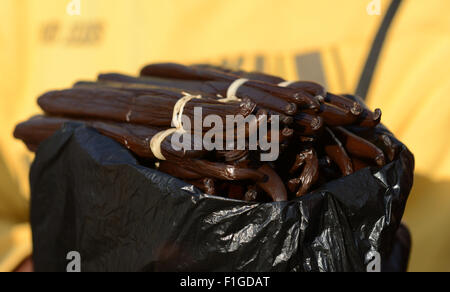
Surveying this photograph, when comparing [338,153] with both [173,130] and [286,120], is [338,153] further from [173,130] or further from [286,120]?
[173,130]

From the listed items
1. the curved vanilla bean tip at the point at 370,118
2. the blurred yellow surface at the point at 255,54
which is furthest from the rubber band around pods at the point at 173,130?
the blurred yellow surface at the point at 255,54

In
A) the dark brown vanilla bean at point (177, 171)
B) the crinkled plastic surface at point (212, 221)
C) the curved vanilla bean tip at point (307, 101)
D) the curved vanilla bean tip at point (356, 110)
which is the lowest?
the crinkled plastic surface at point (212, 221)

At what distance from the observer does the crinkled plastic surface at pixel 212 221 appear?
1.11 meters

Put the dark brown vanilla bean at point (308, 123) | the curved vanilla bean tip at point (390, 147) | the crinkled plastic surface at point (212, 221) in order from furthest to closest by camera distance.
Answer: the curved vanilla bean tip at point (390, 147) < the dark brown vanilla bean at point (308, 123) < the crinkled plastic surface at point (212, 221)

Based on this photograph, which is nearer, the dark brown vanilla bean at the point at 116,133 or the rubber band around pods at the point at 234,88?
the dark brown vanilla bean at the point at 116,133

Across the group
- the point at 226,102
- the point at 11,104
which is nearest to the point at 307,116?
the point at 226,102

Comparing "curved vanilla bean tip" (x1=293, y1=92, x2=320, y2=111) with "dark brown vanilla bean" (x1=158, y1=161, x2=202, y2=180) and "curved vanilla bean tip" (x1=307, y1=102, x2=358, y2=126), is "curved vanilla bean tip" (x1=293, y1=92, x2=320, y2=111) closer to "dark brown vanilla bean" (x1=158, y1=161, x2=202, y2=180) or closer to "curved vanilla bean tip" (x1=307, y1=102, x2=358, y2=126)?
"curved vanilla bean tip" (x1=307, y1=102, x2=358, y2=126)

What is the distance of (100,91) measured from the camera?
1.49 m

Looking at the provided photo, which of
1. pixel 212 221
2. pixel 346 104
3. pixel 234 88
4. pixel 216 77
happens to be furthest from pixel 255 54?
pixel 212 221

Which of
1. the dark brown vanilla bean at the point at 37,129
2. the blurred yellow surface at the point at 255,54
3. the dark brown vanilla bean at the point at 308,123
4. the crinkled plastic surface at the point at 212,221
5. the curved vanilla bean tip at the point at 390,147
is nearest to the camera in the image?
the crinkled plastic surface at the point at 212,221

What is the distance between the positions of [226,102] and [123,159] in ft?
1.03

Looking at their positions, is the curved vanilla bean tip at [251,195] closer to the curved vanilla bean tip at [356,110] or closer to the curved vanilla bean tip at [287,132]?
the curved vanilla bean tip at [287,132]

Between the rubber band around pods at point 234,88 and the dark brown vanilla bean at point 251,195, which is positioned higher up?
the rubber band around pods at point 234,88

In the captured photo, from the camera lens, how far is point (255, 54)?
2295 mm
